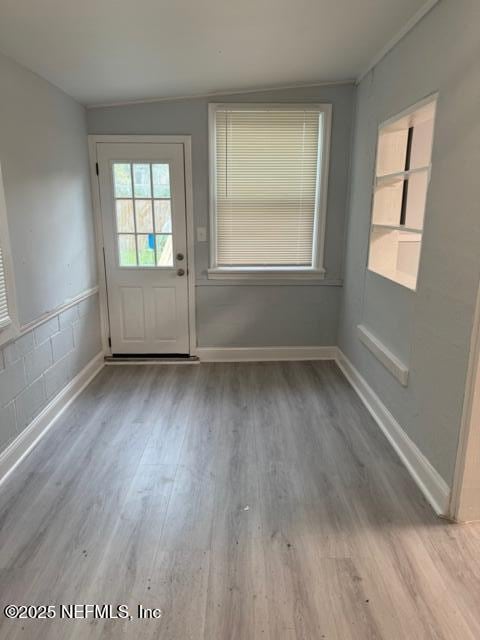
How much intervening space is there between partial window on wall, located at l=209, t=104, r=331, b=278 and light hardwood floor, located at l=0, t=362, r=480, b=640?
152 cm

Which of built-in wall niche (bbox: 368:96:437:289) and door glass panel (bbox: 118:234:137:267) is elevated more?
built-in wall niche (bbox: 368:96:437:289)

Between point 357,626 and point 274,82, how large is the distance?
3522 millimetres

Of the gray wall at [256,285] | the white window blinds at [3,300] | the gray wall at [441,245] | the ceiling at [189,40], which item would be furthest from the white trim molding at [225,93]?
the white window blinds at [3,300]

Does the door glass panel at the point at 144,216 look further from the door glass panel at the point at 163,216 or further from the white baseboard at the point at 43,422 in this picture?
the white baseboard at the point at 43,422

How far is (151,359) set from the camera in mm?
3963

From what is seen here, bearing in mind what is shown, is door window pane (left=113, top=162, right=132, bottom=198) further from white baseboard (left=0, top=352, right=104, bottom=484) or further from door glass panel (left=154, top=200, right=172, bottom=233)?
white baseboard (left=0, top=352, right=104, bottom=484)

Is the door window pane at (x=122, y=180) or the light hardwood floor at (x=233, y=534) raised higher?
the door window pane at (x=122, y=180)

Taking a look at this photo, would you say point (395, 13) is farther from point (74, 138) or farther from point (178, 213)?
point (74, 138)

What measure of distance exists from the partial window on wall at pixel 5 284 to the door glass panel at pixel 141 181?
5.07 ft

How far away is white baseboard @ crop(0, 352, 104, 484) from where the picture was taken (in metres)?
2.28

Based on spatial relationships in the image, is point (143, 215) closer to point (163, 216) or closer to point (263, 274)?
point (163, 216)

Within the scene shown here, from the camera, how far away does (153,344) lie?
13.0 ft

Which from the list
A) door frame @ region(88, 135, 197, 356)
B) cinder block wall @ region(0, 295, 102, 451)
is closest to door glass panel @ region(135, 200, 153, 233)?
door frame @ region(88, 135, 197, 356)

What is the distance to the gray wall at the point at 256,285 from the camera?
3.47 meters
